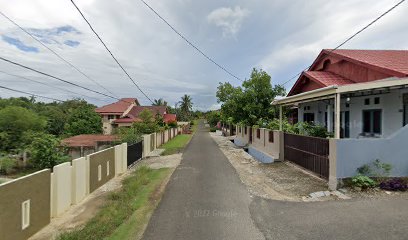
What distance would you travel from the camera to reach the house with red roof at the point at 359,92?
34.0 ft

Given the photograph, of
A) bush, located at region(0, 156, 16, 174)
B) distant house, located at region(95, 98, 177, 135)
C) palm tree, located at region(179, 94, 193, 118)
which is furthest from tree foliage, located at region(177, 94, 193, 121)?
bush, located at region(0, 156, 16, 174)

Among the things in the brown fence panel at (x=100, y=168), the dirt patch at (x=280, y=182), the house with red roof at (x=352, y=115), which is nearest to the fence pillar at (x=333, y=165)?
the house with red roof at (x=352, y=115)

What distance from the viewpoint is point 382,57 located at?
14633 millimetres

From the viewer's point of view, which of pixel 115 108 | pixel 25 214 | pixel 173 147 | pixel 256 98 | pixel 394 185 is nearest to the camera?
pixel 25 214

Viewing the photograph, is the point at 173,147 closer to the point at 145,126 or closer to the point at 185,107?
the point at 145,126

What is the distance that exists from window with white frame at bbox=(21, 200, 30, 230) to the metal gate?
396 inches

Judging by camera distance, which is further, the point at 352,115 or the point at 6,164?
the point at 6,164

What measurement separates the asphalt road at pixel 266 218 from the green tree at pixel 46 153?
11861mm

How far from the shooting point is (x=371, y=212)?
7113mm

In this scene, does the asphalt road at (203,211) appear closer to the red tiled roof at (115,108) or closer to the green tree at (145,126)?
the green tree at (145,126)

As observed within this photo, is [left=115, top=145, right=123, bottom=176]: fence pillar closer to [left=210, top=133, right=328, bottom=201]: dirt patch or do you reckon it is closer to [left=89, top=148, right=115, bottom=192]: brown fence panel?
[left=89, top=148, right=115, bottom=192]: brown fence panel

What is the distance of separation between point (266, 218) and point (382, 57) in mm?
11460

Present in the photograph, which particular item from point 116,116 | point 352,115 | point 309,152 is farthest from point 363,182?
point 116,116

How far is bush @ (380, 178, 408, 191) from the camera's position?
892 cm
